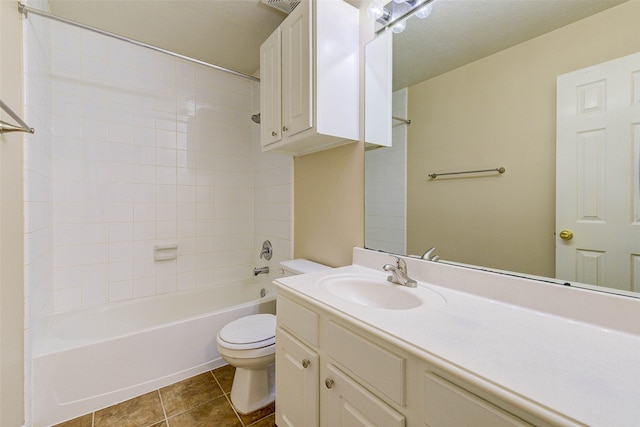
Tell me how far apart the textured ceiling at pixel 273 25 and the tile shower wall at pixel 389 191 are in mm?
235

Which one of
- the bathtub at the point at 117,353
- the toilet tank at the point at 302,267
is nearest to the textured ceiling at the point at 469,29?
the toilet tank at the point at 302,267

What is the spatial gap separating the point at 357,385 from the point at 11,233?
5.09 feet

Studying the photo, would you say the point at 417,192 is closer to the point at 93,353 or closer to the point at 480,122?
the point at 480,122

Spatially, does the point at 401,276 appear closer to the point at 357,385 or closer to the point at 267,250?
the point at 357,385

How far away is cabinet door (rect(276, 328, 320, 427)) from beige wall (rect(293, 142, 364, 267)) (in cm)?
64

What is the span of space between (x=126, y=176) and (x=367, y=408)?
232 cm

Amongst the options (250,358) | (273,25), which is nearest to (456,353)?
(250,358)

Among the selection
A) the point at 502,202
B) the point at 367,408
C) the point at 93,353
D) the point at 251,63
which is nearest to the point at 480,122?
the point at 502,202

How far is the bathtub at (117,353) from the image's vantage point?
139 cm

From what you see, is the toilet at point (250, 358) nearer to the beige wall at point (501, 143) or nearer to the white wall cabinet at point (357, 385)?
the white wall cabinet at point (357, 385)

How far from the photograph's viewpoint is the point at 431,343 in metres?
0.65

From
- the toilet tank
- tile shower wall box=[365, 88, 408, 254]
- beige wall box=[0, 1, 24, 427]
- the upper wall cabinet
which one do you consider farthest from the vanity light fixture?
beige wall box=[0, 1, 24, 427]

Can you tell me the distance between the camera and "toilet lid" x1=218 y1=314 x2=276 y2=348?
1440 millimetres

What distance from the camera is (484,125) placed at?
3.46 ft
